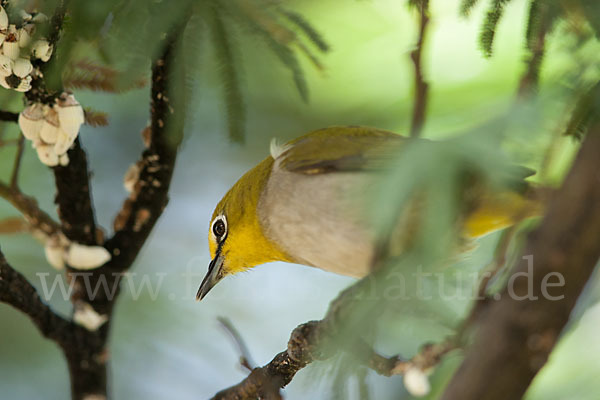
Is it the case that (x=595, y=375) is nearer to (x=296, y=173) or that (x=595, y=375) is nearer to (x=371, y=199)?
(x=296, y=173)

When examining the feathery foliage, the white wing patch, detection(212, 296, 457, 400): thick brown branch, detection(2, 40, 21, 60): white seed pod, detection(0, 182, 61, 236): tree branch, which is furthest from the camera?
the white wing patch

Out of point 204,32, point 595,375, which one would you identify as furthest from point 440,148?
point 595,375

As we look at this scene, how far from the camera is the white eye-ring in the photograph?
1.87 meters

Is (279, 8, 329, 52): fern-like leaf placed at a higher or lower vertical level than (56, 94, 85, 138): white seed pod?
higher

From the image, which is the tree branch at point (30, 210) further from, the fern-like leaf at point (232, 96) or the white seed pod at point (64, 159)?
the fern-like leaf at point (232, 96)

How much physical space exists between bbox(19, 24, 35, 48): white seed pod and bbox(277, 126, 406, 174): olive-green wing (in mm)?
670

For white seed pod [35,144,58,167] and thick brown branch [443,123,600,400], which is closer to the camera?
thick brown branch [443,123,600,400]

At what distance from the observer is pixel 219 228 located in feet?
6.16

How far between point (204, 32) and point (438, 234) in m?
0.81

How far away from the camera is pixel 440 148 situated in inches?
31.1

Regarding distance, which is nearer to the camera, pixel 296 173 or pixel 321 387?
pixel 321 387

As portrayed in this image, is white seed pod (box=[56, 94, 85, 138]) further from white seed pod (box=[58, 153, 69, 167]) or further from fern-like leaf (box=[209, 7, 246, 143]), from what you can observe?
fern-like leaf (box=[209, 7, 246, 143])

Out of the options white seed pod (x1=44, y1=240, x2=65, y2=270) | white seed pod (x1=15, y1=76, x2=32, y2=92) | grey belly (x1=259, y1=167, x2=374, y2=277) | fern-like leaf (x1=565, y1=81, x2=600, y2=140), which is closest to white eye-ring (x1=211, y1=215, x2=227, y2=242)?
grey belly (x1=259, y1=167, x2=374, y2=277)

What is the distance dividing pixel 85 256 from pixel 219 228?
36cm
